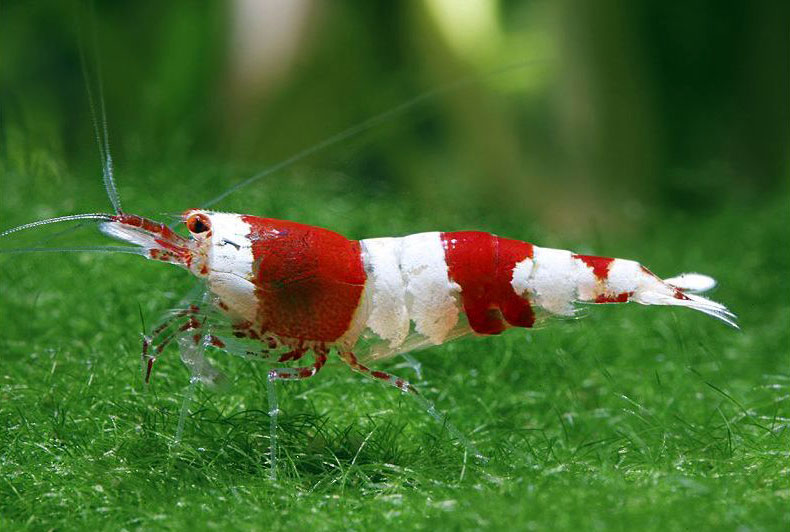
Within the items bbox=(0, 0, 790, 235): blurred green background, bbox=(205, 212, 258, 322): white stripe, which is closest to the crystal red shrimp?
Answer: bbox=(205, 212, 258, 322): white stripe

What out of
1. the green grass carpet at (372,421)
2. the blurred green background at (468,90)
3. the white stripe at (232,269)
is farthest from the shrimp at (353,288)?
the blurred green background at (468,90)

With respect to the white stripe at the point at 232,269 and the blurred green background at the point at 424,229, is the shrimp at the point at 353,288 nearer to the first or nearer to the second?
the white stripe at the point at 232,269

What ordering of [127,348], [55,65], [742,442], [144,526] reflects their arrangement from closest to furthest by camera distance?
[144,526] < [742,442] < [127,348] < [55,65]

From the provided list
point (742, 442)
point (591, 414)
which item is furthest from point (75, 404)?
point (742, 442)

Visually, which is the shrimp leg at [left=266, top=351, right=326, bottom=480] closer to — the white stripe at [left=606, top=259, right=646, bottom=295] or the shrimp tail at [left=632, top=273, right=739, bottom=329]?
the white stripe at [left=606, top=259, right=646, bottom=295]

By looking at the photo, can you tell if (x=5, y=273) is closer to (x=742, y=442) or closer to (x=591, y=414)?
(x=591, y=414)
